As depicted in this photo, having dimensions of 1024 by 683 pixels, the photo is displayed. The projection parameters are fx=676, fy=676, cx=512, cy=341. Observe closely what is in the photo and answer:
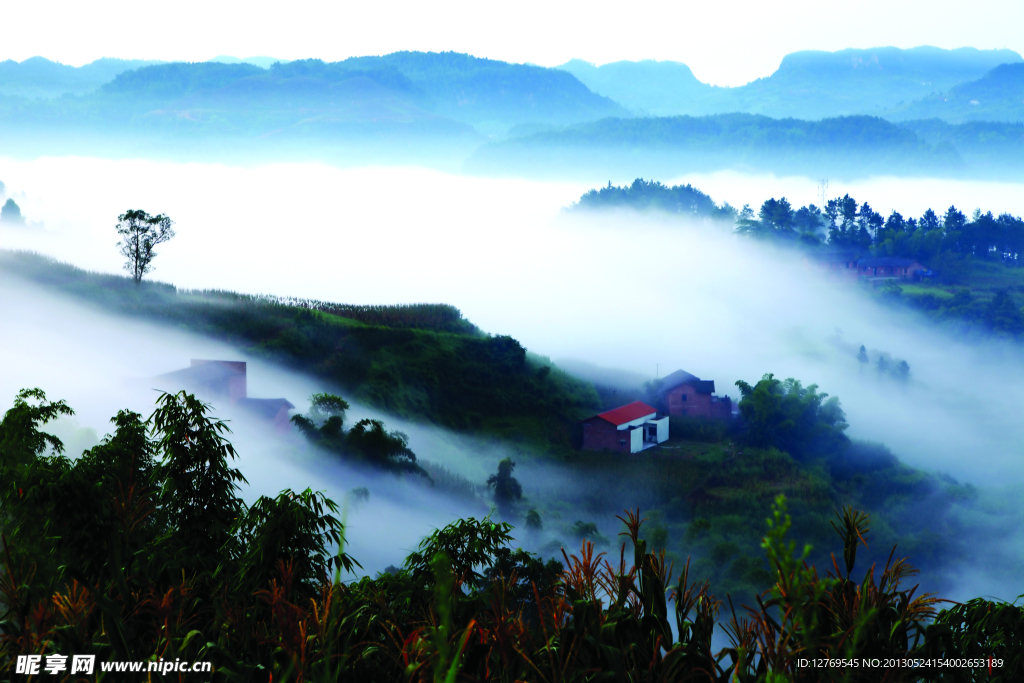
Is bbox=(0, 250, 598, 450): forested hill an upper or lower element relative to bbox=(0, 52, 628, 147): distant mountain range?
lower

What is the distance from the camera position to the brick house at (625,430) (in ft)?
136

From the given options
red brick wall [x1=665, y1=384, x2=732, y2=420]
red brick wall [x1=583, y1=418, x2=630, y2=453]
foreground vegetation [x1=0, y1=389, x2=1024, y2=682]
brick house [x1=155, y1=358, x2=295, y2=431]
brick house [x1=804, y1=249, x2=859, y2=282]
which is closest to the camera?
foreground vegetation [x1=0, y1=389, x2=1024, y2=682]

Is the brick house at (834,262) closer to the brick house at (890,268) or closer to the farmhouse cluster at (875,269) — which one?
the farmhouse cluster at (875,269)

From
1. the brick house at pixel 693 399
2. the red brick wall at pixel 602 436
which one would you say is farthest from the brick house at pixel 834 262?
the red brick wall at pixel 602 436

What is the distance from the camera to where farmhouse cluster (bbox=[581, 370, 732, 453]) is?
136 feet

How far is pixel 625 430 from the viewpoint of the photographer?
137 feet

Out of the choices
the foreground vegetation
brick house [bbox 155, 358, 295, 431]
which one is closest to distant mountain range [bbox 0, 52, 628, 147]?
brick house [bbox 155, 358, 295, 431]

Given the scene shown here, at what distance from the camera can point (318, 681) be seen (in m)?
2.30

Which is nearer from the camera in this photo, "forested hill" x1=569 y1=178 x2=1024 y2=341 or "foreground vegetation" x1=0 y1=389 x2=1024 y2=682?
"foreground vegetation" x1=0 y1=389 x2=1024 y2=682

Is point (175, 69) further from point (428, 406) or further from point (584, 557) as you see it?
point (584, 557)

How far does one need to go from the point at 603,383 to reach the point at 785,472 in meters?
19.9

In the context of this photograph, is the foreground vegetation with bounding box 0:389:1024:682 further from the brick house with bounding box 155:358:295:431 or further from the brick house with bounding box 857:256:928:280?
the brick house with bounding box 857:256:928:280

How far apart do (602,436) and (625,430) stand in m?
1.55

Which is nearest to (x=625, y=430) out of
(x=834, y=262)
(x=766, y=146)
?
(x=834, y=262)
